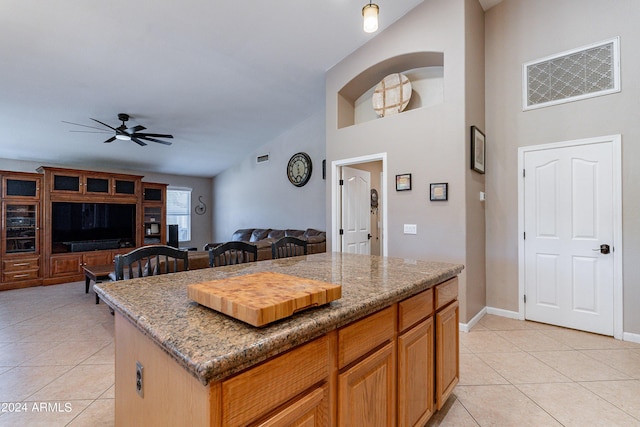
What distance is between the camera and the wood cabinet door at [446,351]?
67.9 inches

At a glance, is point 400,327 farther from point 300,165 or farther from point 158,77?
point 300,165

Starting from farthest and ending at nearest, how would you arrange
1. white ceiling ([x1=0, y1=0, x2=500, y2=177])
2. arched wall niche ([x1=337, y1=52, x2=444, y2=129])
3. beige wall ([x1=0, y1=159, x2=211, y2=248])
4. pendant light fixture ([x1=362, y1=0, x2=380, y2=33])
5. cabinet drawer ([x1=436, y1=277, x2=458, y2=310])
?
beige wall ([x1=0, y1=159, x2=211, y2=248]) < arched wall niche ([x1=337, y1=52, x2=444, y2=129]) < white ceiling ([x1=0, y1=0, x2=500, y2=177]) < pendant light fixture ([x1=362, y1=0, x2=380, y2=33]) < cabinet drawer ([x1=436, y1=277, x2=458, y2=310])

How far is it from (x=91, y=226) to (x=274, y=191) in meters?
3.79

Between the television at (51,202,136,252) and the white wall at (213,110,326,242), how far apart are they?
8.37 feet

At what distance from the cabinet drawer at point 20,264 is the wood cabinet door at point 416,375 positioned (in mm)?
6740

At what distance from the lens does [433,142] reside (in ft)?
11.2

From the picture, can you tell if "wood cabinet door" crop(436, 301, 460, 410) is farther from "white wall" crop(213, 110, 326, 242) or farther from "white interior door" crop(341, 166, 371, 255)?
"white wall" crop(213, 110, 326, 242)

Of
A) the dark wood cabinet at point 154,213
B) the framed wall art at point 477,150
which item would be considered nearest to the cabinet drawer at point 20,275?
the dark wood cabinet at point 154,213

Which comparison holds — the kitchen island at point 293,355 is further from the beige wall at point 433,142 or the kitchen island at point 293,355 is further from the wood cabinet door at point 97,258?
the wood cabinet door at point 97,258

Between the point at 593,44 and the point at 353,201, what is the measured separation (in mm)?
3165

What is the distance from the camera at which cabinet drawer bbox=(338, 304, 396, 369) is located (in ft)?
3.58

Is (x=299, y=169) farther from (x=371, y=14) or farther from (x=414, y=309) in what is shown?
(x=414, y=309)

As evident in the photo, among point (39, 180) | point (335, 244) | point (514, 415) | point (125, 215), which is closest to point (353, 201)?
point (335, 244)

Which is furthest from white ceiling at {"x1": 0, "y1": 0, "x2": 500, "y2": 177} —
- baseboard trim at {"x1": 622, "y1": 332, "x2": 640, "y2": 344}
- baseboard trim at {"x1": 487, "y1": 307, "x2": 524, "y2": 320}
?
baseboard trim at {"x1": 622, "y1": 332, "x2": 640, "y2": 344}
